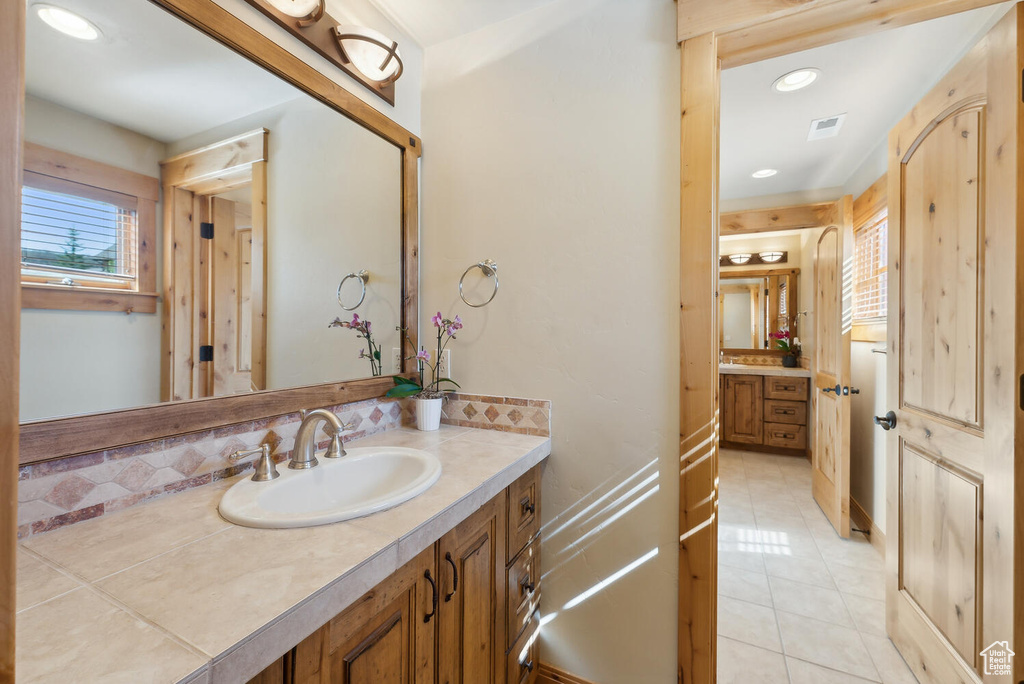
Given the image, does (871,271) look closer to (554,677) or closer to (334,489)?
(554,677)

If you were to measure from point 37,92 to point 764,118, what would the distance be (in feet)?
9.45

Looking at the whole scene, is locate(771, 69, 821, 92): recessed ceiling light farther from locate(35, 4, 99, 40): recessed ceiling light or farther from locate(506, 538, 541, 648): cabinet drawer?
locate(35, 4, 99, 40): recessed ceiling light

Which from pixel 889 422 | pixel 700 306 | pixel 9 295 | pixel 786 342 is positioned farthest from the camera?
pixel 786 342

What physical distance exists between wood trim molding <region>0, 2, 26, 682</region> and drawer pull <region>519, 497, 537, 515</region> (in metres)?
1.19

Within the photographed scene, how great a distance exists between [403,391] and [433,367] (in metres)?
0.20

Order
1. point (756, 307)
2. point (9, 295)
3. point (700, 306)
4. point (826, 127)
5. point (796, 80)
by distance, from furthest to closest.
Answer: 1. point (756, 307)
2. point (826, 127)
3. point (796, 80)
4. point (700, 306)
5. point (9, 295)

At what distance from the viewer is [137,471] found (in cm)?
91

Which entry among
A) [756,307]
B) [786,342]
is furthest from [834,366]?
[756,307]

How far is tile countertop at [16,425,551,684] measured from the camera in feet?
1.65

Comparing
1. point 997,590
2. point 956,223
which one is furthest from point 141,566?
point 956,223

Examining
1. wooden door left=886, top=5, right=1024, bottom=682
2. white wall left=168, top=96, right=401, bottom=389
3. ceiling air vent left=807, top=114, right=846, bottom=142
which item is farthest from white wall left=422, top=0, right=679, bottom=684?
ceiling air vent left=807, top=114, right=846, bottom=142

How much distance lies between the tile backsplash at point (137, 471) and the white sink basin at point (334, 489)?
0.12m

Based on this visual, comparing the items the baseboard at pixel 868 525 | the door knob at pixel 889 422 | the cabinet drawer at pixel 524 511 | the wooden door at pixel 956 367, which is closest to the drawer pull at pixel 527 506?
the cabinet drawer at pixel 524 511

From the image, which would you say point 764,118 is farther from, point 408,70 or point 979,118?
point 408,70
